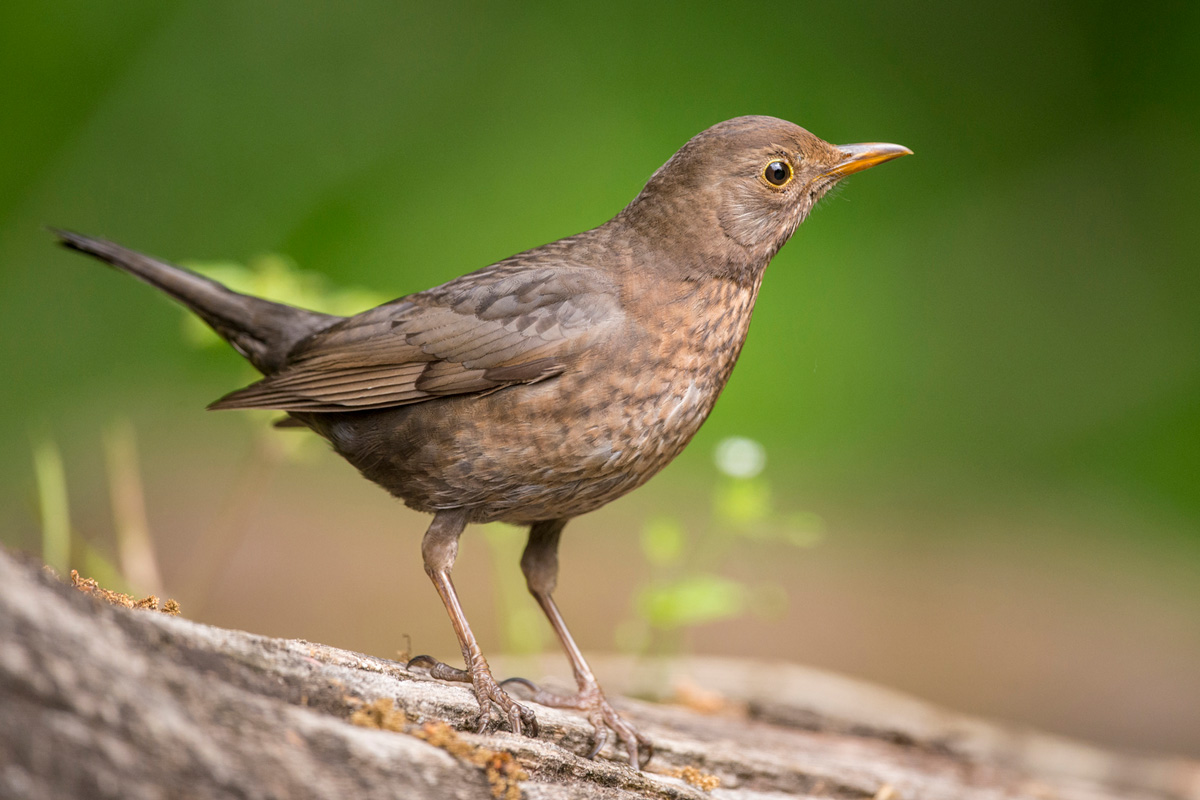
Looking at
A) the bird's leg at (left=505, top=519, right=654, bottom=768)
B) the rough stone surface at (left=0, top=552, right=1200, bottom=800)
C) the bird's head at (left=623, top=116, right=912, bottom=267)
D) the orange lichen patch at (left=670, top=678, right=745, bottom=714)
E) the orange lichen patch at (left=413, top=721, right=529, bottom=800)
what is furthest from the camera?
the orange lichen patch at (left=670, top=678, right=745, bottom=714)

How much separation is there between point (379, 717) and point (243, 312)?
77.7 inches

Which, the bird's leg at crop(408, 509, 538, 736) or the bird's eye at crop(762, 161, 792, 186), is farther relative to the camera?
the bird's eye at crop(762, 161, 792, 186)

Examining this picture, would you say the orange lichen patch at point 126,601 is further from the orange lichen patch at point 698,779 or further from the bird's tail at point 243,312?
the orange lichen patch at point 698,779

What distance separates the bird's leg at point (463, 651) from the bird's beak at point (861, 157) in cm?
171

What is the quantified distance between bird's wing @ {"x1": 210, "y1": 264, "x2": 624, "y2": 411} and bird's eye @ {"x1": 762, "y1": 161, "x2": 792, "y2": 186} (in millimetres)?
654

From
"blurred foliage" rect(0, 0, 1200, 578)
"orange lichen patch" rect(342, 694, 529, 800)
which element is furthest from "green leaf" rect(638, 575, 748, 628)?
"blurred foliage" rect(0, 0, 1200, 578)

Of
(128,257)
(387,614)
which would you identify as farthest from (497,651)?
(128,257)

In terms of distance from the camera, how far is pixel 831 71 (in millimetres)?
7797

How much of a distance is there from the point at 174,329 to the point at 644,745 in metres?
5.05

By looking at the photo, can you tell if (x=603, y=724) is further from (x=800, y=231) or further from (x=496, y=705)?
(x=800, y=231)

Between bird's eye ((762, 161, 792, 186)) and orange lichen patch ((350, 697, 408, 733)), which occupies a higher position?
bird's eye ((762, 161, 792, 186))

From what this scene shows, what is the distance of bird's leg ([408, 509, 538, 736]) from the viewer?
115 inches

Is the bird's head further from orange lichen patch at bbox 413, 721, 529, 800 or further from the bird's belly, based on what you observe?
orange lichen patch at bbox 413, 721, 529, 800

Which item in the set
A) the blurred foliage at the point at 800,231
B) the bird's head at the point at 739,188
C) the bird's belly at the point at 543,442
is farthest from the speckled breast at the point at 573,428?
the blurred foliage at the point at 800,231
